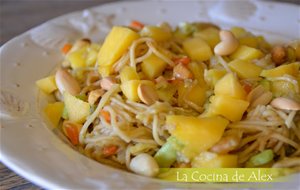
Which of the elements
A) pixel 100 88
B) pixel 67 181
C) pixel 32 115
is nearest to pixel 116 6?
pixel 100 88

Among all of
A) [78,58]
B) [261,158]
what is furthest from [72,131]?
[261,158]

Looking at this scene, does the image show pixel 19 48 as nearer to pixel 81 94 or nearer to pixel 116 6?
pixel 81 94

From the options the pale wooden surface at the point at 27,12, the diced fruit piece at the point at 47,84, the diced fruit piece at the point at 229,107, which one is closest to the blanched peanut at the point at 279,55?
the diced fruit piece at the point at 229,107

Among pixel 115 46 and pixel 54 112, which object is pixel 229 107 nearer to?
pixel 115 46

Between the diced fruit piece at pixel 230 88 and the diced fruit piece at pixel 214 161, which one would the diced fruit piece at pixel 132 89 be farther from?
the diced fruit piece at pixel 214 161

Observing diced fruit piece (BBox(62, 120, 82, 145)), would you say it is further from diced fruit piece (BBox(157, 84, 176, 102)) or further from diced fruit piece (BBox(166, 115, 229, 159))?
diced fruit piece (BBox(166, 115, 229, 159))

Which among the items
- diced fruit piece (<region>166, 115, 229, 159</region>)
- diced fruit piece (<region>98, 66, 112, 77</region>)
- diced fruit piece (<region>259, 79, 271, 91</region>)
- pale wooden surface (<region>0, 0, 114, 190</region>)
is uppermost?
pale wooden surface (<region>0, 0, 114, 190</region>)

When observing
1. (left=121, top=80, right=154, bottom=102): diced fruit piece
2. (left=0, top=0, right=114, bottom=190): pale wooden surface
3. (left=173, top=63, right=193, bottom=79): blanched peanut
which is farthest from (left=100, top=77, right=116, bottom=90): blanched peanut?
(left=0, top=0, right=114, bottom=190): pale wooden surface
